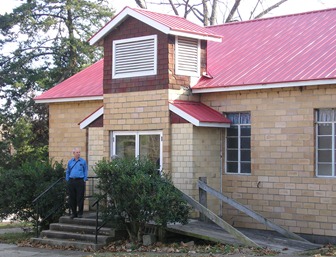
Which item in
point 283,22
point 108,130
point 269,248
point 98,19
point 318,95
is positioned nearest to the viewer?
point 269,248

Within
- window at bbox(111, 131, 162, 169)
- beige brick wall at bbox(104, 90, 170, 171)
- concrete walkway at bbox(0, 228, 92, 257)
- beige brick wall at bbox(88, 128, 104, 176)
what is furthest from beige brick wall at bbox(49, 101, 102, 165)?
concrete walkway at bbox(0, 228, 92, 257)

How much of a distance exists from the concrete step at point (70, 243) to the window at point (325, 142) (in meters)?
5.52

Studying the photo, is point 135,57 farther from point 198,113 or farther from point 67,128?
point 67,128

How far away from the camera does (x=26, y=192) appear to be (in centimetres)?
1791

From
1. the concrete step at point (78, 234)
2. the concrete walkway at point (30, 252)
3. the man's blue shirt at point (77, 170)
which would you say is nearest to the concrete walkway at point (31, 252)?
the concrete walkway at point (30, 252)

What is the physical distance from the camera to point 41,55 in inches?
1304

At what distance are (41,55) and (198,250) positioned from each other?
2061 cm

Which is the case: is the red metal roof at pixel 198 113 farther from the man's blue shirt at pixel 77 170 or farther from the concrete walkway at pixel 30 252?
the concrete walkway at pixel 30 252

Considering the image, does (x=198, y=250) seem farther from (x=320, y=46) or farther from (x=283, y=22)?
(x=283, y=22)

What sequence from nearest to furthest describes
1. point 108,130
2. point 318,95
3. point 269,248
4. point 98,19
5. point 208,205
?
1. point 269,248
2. point 318,95
3. point 208,205
4. point 108,130
5. point 98,19

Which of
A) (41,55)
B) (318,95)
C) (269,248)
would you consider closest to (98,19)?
(41,55)

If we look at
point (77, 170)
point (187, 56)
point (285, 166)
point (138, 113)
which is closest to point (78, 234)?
point (77, 170)

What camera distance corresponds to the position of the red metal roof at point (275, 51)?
16.7 metres

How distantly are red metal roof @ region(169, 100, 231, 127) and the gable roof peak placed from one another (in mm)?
1815
